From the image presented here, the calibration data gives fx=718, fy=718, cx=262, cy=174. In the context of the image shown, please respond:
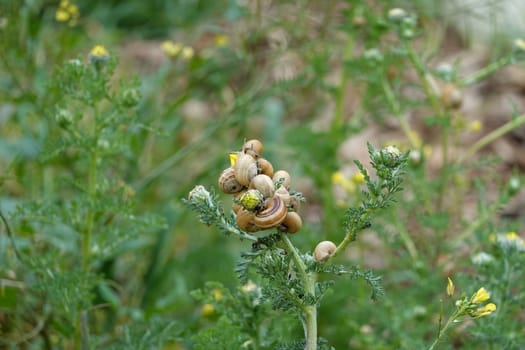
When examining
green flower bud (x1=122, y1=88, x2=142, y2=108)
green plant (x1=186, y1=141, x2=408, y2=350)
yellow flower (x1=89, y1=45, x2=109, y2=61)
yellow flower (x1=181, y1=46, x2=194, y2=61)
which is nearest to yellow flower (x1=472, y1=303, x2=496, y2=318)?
green plant (x1=186, y1=141, x2=408, y2=350)

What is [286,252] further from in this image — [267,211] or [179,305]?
[179,305]

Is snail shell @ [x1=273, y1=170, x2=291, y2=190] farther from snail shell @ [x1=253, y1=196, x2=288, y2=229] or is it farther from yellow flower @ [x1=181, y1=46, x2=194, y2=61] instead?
yellow flower @ [x1=181, y1=46, x2=194, y2=61]

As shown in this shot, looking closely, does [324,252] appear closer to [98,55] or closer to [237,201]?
[237,201]

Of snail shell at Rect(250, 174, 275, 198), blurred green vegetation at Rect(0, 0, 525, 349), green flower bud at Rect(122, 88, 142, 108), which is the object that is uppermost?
snail shell at Rect(250, 174, 275, 198)

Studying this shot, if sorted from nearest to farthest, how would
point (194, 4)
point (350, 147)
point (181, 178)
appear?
point (181, 178) < point (350, 147) < point (194, 4)

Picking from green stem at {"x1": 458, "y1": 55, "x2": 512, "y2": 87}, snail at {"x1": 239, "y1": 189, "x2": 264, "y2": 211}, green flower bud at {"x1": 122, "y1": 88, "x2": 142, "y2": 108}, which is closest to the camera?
snail at {"x1": 239, "y1": 189, "x2": 264, "y2": 211}

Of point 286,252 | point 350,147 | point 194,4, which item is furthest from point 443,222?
point 194,4

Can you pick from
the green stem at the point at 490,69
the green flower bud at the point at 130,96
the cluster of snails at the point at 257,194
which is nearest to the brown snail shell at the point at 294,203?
the cluster of snails at the point at 257,194
